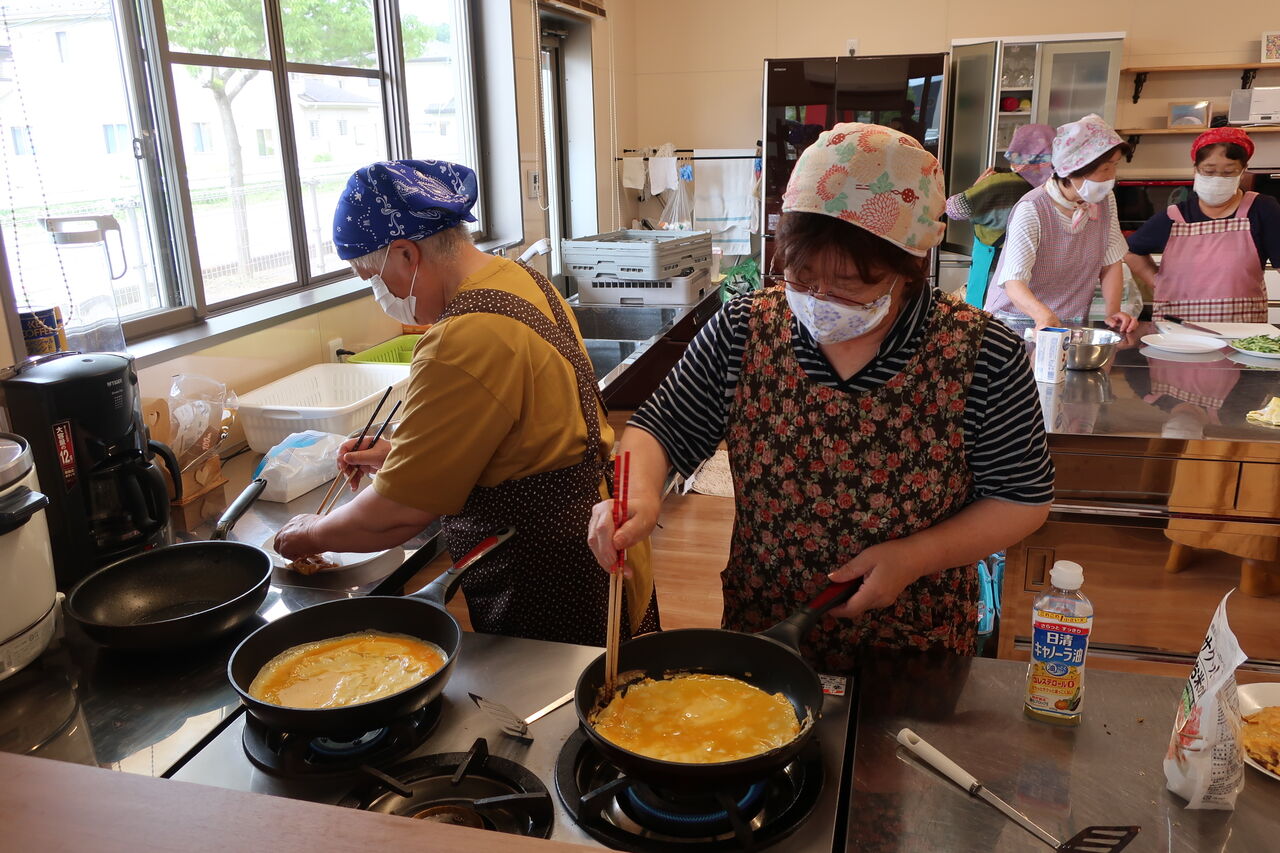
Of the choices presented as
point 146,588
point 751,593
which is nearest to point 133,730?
point 146,588

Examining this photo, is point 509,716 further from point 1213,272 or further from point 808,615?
point 1213,272

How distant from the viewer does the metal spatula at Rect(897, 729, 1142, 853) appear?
0.90 m

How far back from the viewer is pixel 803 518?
137cm

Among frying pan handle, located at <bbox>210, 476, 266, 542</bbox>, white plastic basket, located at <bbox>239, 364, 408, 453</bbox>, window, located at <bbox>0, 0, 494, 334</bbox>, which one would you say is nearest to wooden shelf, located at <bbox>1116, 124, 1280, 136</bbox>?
window, located at <bbox>0, 0, 494, 334</bbox>

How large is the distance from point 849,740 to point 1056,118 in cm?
492

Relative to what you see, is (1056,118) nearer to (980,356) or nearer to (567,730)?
(980,356)

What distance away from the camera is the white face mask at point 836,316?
123cm

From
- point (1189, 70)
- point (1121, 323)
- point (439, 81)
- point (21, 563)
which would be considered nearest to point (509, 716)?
point (21, 563)

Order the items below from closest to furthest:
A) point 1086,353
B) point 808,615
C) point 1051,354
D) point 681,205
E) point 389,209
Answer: point 808,615, point 389,209, point 1051,354, point 1086,353, point 681,205

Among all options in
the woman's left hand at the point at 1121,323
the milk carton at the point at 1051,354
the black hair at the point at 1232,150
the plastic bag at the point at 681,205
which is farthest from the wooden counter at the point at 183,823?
the plastic bag at the point at 681,205

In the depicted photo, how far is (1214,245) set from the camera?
3.58m

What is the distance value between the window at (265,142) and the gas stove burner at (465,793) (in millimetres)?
2528

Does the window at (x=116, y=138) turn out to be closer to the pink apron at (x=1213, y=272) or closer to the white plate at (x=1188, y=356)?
the white plate at (x=1188, y=356)

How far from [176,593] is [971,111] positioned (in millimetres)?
5034
